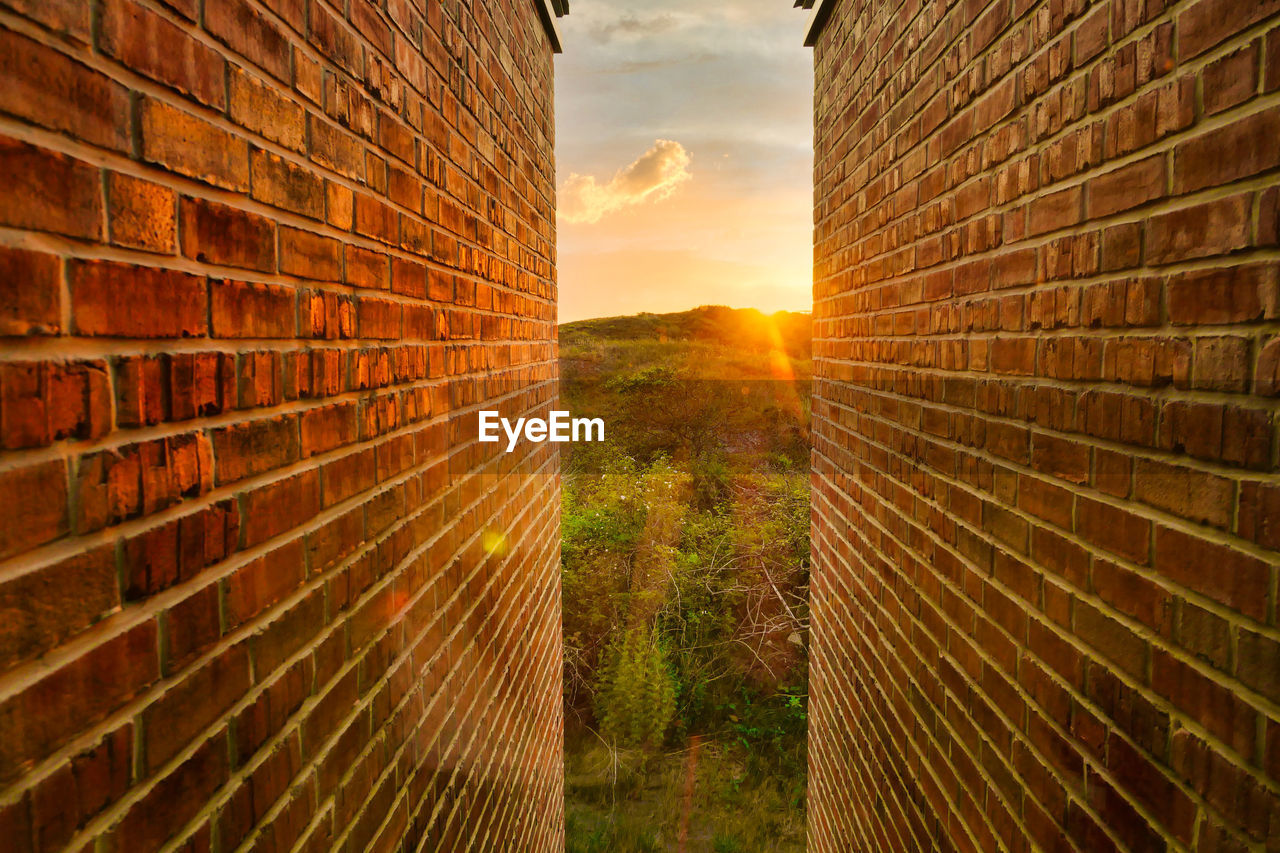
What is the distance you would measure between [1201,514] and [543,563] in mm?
2920

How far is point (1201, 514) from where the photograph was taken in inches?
45.3

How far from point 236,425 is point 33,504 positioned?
13.7 inches

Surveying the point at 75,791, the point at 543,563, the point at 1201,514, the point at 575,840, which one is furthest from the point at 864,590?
the point at 575,840

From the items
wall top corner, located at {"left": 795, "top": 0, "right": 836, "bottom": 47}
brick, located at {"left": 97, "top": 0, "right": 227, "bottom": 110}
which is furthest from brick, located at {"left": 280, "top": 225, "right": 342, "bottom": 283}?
wall top corner, located at {"left": 795, "top": 0, "right": 836, "bottom": 47}

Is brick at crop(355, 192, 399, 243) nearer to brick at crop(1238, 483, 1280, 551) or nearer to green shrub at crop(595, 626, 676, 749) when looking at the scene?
brick at crop(1238, 483, 1280, 551)

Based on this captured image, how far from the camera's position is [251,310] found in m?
1.13

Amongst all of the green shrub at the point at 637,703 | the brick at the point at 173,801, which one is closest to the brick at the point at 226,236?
the brick at the point at 173,801

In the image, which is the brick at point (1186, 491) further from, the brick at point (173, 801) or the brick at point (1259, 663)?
the brick at point (173, 801)

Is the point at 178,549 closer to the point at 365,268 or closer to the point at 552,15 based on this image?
the point at 365,268

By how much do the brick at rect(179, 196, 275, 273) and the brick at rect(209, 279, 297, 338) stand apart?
0.03 m

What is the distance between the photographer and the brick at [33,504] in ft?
2.36

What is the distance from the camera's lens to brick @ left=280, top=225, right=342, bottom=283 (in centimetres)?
124

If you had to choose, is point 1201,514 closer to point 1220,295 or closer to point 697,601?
point 1220,295

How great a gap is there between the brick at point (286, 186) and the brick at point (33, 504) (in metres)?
0.58
